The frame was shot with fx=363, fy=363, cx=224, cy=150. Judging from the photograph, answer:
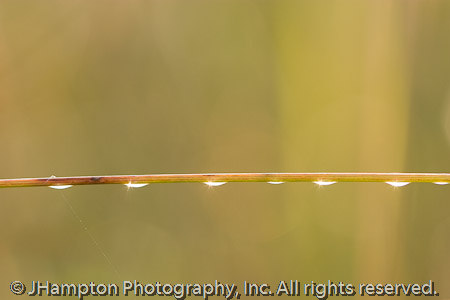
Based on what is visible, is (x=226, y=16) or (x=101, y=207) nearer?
(x=101, y=207)

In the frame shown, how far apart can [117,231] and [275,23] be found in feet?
3.84

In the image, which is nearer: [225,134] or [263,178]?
[263,178]

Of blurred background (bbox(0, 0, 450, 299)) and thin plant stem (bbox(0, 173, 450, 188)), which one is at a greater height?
blurred background (bbox(0, 0, 450, 299))

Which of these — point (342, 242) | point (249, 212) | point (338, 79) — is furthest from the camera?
point (338, 79)

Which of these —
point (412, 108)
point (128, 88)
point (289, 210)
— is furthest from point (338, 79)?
point (128, 88)

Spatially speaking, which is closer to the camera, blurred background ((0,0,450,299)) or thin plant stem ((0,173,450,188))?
thin plant stem ((0,173,450,188))

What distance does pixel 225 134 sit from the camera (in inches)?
65.6

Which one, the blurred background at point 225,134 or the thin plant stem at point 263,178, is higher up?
the blurred background at point 225,134

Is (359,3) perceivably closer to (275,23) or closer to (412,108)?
(275,23)

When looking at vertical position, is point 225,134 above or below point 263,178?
above

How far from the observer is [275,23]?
5.60 feet

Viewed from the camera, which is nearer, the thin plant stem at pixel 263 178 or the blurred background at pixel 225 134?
the thin plant stem at pixel 263 178

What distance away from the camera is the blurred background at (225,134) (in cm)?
142

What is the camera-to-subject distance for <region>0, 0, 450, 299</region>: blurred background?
142 cm
